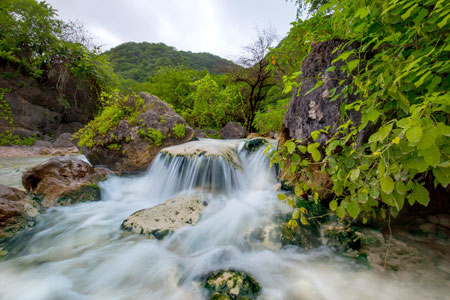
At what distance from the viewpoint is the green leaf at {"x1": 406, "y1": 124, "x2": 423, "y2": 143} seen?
2.48ft

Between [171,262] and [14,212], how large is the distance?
2.53m

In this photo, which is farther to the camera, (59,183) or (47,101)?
(47,101)

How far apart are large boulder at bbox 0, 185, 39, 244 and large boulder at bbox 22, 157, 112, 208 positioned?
240 millimetres

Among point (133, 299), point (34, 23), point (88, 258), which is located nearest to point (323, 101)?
point (133, 299)

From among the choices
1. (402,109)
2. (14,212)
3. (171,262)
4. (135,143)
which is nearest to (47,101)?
(135,143)

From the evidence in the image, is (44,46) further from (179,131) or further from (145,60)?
(145,60)

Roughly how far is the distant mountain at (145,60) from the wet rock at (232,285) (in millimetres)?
27728

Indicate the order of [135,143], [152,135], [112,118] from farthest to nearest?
[112,118] → [152,135] → [135,143]

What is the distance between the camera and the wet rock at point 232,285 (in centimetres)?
167

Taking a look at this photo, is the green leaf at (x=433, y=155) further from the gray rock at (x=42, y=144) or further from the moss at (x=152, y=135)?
the gray rock at (x=42, y=144)

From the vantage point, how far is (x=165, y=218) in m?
3.04

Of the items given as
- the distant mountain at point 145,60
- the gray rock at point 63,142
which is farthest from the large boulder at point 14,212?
the distant mountain at point 145,60

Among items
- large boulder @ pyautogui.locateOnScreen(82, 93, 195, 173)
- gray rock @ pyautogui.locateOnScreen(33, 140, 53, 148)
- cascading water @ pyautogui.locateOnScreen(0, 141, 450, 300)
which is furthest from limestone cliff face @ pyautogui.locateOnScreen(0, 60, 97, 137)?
cascading water @ pyautogui.locateOnScreen(0, 141, 450, 300)

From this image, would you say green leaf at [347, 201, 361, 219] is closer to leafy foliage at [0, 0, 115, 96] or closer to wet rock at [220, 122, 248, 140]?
wet rock at [220, 122, 248, 140]
